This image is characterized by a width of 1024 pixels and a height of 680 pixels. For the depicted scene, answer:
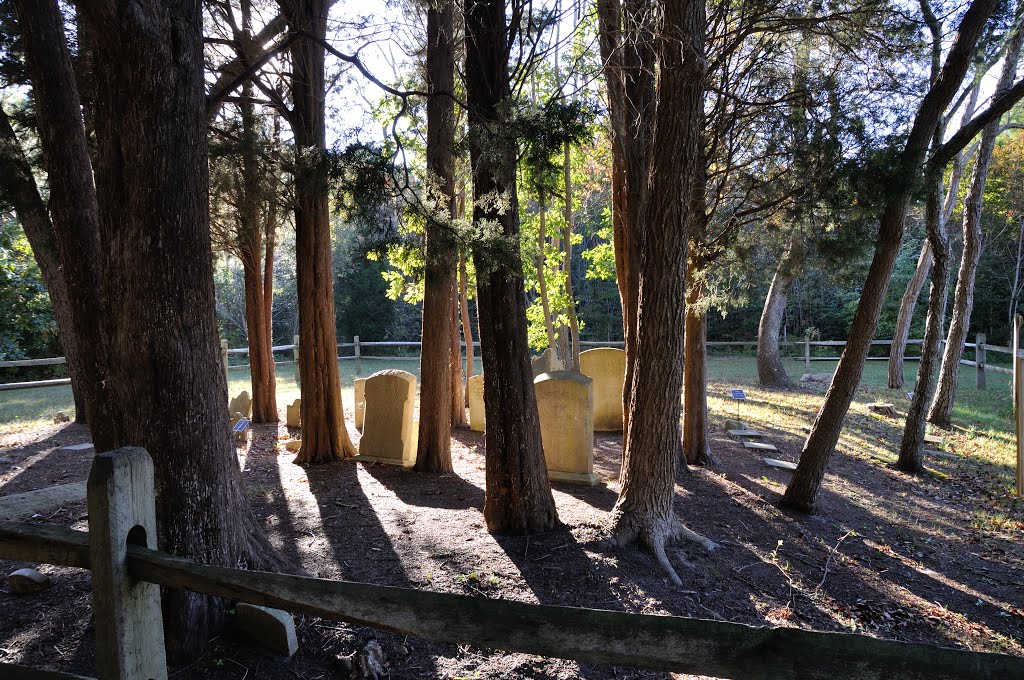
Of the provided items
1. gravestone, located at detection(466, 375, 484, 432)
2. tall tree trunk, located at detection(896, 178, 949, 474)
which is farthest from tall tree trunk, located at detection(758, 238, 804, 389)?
gravestone, located at detection(466, 375, 484, 432)

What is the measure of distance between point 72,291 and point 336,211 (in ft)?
7.93

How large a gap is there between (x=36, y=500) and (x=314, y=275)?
5996 millimetres

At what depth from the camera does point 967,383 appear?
1875cm

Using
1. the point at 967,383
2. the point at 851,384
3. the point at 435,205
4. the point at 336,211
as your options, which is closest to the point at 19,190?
the point at 336,211

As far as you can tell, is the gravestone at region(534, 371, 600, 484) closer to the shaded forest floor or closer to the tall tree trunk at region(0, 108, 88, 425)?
the shaded forest floor

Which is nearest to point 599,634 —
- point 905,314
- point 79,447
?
point 79,447

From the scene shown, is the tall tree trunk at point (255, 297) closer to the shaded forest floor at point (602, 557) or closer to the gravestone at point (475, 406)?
the shaded forest floor at point (602, 557)

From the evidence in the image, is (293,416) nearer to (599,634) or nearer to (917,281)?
(599,634)

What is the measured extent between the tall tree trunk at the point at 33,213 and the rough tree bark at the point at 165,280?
3604 mm

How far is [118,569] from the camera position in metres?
1.90

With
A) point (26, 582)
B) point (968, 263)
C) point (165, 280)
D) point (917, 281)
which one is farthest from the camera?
point (917, 281)

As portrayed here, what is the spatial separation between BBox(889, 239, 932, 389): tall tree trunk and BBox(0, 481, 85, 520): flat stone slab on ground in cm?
1654

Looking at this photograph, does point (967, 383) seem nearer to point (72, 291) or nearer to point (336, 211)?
point (336, 211)

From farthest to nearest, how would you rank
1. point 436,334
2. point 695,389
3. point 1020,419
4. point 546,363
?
point 546,363 < point 695,389 < point 436,334 < point 1020,419
